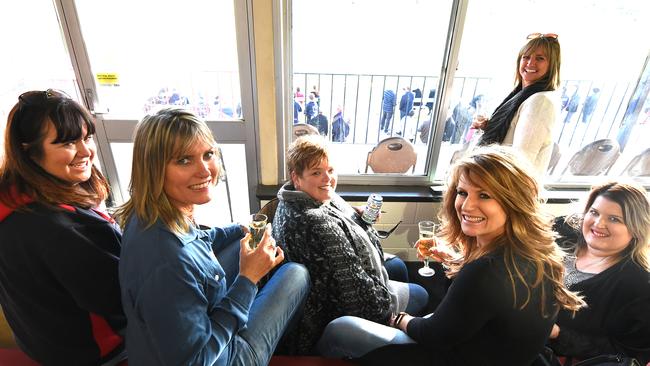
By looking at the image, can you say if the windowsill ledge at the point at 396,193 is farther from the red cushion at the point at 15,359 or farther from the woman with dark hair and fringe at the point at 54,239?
the red cushion at the point at 15,359

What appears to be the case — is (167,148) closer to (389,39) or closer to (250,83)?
(250,83)

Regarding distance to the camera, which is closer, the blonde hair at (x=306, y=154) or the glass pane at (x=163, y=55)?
the blonde hair at (x=306, y=154)

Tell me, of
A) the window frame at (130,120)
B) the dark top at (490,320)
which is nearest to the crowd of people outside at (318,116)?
the window frame at (130,120)

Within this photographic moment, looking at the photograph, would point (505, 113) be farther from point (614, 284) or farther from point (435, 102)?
point (614, 284)

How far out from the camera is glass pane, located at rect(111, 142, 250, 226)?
85.2 inches

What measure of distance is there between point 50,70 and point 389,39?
91.0 inches

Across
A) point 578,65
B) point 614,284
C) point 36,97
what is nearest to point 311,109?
point 36,97

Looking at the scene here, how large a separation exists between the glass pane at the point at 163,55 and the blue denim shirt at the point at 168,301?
1.36m

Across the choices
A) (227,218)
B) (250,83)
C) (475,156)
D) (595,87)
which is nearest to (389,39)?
(250,83)

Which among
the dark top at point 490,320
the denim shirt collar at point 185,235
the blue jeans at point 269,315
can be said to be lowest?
the blue jeans at point 269,315

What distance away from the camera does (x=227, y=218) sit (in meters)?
2.41

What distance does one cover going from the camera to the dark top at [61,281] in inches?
34.2

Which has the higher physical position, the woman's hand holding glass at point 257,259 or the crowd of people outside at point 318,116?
the crowd of people outside at point 318,116

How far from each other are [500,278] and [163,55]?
2.14 metres
